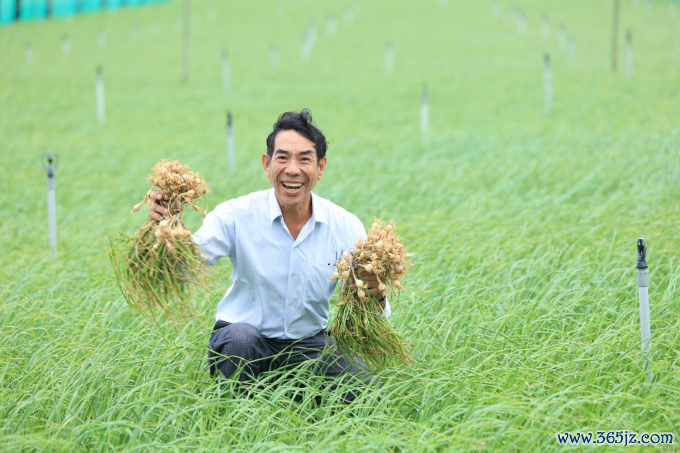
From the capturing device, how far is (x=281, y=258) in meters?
2.87

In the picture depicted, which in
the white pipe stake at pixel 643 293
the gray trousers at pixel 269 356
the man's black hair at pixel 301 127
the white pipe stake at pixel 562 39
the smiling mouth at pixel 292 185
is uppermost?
the white pipe stake at pixel 562 39

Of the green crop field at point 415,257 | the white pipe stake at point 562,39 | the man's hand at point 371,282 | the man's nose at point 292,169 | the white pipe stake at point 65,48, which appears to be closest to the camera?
the green crop field at point 415,257

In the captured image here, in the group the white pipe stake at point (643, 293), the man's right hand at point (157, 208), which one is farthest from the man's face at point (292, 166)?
the white pipe stake at point (643, 293)

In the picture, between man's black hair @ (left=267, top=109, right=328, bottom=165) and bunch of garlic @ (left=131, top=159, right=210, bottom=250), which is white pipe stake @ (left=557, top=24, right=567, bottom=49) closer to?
man's black hair @ (left=267, top=109, right=328, bottom=165)

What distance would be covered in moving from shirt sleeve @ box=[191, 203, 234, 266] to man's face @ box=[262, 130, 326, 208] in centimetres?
25

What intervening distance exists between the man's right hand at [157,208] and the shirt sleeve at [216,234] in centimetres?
18

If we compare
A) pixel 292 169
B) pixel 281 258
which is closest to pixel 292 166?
pixel 292 169

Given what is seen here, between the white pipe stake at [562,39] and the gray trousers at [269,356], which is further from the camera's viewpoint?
the white pipe stake at [562,39]

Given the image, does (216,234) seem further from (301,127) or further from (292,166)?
(301,127)

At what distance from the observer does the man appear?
282 cm

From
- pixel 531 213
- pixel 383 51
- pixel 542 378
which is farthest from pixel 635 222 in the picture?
pixel 383 51

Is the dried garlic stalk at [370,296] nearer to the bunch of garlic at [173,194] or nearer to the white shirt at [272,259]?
the white shirt at [272,259]

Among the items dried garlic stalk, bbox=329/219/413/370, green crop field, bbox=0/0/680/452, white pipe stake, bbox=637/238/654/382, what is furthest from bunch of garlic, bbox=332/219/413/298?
white pipe stake, bbox=637/238/654/382

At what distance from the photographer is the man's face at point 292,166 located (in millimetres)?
2820
